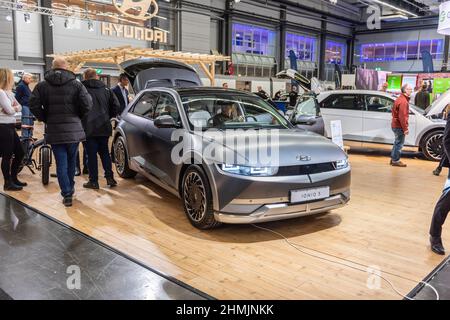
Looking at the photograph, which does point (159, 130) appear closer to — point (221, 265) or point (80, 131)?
point (80, 131)

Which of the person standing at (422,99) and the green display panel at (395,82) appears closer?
the person standing at (422,99)

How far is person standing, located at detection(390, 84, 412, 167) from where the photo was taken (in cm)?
732

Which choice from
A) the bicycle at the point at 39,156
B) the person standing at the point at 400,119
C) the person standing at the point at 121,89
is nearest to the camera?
the bicycle at the point at 39,156

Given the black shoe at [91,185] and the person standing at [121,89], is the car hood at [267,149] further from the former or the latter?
the person standing at [121,89]

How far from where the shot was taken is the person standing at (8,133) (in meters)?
4.99

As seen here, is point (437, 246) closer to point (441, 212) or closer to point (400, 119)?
point (441, 212)

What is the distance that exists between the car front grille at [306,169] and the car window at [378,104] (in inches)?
218

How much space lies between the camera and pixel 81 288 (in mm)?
2746

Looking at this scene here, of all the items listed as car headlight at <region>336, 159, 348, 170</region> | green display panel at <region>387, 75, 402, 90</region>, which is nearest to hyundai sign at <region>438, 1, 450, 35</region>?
car headlight at <region>336, 159, 348, 170</region>

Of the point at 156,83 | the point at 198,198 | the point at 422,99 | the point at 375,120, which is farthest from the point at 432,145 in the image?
the point at 198,198

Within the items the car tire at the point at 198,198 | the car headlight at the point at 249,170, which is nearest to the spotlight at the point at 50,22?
the car tire at the point at 198,198

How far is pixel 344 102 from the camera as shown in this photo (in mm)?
9305

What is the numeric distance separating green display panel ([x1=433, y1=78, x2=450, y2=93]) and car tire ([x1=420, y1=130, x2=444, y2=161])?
9235 millimetres

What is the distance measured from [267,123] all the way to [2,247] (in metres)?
2.91
